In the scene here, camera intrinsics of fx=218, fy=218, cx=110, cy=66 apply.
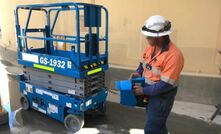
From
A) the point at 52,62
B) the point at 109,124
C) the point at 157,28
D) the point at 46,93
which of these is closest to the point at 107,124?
the point at 109,124

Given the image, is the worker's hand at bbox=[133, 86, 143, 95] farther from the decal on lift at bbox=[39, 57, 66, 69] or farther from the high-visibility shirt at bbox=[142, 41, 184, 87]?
the decal on lift at bbox=[39, 57, 66, 69]

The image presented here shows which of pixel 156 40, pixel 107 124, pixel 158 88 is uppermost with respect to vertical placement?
pixel 156 40

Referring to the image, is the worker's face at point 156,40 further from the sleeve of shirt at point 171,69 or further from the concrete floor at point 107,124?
the concrete floor at point 107,124

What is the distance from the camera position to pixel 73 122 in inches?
136

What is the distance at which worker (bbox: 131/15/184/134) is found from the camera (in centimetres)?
210

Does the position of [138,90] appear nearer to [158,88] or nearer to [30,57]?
[158,88]

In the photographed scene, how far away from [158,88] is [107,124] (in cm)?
179

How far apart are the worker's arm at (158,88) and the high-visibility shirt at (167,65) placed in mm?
40

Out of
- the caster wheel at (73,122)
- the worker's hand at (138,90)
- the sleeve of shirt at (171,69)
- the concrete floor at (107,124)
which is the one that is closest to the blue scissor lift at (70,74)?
the caster wheel at (73,122)

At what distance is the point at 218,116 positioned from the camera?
156 inches

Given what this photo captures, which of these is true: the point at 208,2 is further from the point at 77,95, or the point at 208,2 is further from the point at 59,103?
the point at 59,103

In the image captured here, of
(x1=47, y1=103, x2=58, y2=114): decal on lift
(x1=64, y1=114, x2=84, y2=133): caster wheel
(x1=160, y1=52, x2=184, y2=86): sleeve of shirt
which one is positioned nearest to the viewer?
(x1=160, y1=52, x2=184, y2=86): sleeve of shirt

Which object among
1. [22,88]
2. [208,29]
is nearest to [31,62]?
[22,88]

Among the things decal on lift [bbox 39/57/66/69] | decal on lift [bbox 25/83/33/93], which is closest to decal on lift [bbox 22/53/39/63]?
decal on lift [bbox 39/57/66/69]
